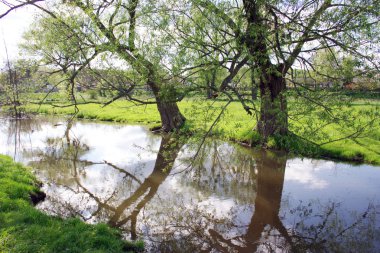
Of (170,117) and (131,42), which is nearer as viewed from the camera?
(131,42)

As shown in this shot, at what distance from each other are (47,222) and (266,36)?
729 cm

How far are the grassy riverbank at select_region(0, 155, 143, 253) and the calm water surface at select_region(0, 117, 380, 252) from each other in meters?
0.86

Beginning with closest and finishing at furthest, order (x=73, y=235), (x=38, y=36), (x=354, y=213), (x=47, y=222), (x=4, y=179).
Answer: (x=73, y=235) < (x=47, y=222) < (x=354, y=213) < (x=4, y=179) < (x=38, y=36)

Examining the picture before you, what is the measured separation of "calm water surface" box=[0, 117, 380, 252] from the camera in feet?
27.3

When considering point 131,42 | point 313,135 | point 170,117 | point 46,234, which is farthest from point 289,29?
point 170,117

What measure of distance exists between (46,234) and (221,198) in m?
5.63

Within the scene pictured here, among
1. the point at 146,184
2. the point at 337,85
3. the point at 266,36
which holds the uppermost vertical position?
the point at 266,36

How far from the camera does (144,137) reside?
23391 mm

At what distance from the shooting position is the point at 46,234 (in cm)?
738

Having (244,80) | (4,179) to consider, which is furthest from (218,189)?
(4,179)

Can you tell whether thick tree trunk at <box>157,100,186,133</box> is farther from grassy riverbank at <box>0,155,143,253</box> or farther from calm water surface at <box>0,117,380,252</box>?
grassy riverbank at <box>0,155,143,253</box>

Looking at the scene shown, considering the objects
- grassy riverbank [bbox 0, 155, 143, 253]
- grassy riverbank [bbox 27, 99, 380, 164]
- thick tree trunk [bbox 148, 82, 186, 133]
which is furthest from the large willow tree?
thick tree trunk [bbox 148, 82, 186, 133]

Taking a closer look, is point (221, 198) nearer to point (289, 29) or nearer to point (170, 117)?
point (289, 29)

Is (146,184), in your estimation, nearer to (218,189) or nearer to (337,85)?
(218,189)
